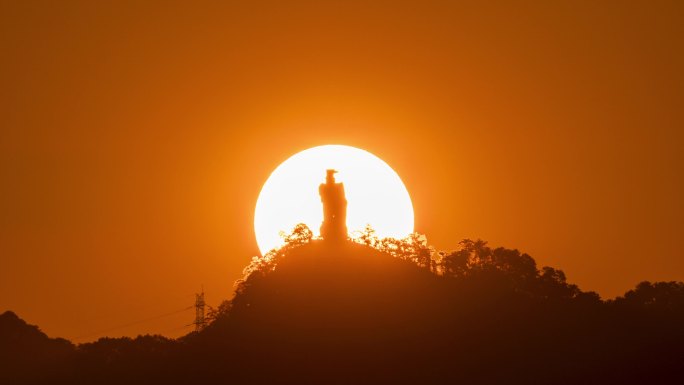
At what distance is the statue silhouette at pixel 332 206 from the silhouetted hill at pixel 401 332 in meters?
1.25

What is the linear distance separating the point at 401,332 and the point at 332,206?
10362mm

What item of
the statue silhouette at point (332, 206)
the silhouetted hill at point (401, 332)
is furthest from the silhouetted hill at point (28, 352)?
the statue silhouette at point (332, 206)

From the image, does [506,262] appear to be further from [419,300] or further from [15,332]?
[15,332]

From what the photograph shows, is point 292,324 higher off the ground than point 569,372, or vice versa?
point 292,324

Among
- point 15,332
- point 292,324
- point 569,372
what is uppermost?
point 15,332

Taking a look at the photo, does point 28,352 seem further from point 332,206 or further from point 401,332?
point 401,332

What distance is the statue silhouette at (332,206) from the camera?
327 feet

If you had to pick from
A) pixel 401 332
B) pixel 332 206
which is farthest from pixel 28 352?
pixel 401 332

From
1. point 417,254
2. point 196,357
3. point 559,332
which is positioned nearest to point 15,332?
point 196,357

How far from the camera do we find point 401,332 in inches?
3898

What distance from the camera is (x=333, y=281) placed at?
10138 cm

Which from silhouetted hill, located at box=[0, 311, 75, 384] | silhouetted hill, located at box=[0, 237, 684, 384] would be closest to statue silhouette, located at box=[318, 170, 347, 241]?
silhouetted hill, located at box=[0, 237, 684, 384]

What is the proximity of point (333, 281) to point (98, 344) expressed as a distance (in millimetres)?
26177

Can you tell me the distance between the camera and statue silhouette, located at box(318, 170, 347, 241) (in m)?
99.8
